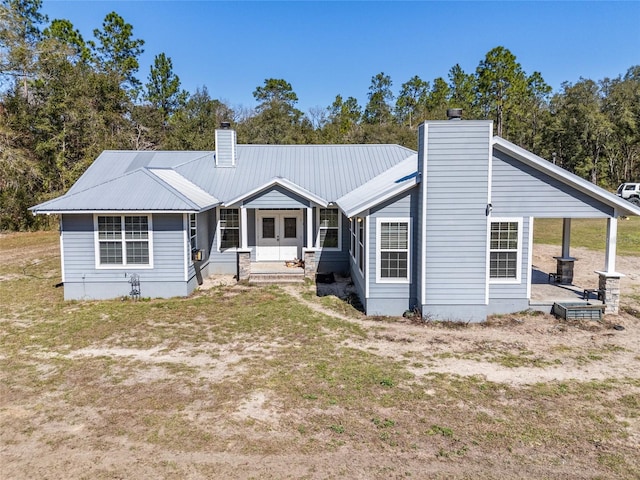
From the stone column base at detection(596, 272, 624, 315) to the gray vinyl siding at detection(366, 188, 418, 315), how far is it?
498 cm

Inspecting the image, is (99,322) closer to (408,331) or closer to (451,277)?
(408,331)

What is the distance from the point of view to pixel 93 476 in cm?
486

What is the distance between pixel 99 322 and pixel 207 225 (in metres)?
6.08

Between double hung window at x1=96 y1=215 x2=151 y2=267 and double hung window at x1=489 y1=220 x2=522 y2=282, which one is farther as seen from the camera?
double hung window at x1=96 y1=215 x2=151 y2=267

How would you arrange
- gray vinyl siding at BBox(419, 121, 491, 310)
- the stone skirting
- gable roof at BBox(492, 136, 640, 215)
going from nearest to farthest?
1. gray vinyl siding at BBox(419, 121, 491, 310)
2. gable roof at BBox(492, 136, 640, 215)
3. the stone skirting

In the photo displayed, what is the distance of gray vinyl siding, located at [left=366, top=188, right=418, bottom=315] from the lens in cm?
1087

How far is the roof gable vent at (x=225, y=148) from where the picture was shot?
18547 millimetres

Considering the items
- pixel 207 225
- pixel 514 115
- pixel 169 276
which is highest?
pixel 514 115

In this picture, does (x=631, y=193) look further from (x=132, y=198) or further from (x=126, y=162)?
Result: (x=132, y=198)

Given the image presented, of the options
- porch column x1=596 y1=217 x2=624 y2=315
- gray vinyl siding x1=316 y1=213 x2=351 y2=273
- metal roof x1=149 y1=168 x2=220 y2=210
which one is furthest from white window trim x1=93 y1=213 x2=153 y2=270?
porch column x1=596 y1=217 x2=624 y2=315

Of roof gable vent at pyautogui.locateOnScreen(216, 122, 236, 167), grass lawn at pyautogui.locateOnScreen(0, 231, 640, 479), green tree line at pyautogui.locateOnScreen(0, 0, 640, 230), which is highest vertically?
green tree line at pyautogui.locateOnScreen(0, 0, 640, 230)

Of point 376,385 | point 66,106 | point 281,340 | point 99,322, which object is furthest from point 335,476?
point 66,106

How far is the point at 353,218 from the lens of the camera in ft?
47.8

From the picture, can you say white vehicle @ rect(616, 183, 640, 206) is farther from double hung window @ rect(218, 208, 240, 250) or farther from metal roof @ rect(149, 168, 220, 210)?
metal roof @ rect(149, 168, 220, 210)
